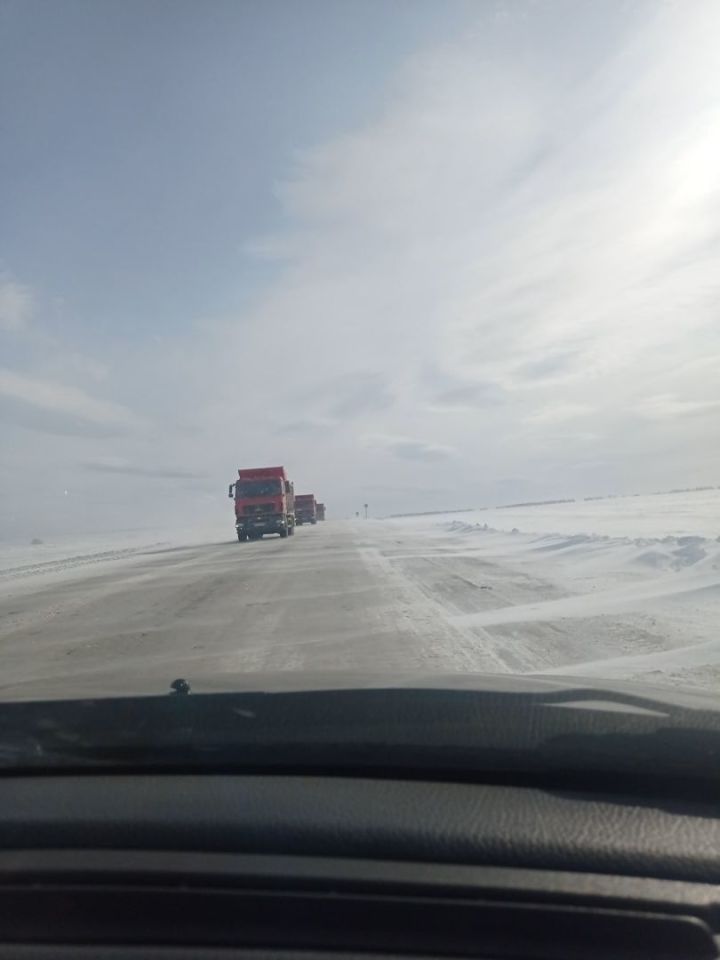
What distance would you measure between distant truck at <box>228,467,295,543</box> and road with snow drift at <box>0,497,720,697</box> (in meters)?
20.0

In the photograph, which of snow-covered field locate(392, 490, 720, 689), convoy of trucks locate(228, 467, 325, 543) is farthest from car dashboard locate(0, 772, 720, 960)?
convoy of trucks locate(228, 467, 325, 543)

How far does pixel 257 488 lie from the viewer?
1577 inches

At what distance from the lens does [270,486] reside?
40156 millimetres

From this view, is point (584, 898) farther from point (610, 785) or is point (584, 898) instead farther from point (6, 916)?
point (6, 916)

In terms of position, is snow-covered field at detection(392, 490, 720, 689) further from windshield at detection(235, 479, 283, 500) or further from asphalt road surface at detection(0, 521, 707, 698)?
windshield at detection(235, 479, 283, 500)

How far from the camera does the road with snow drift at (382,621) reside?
7141mm

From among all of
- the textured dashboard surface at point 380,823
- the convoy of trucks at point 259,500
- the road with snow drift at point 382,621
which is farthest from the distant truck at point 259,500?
the textured dashboard surface at point 380,823

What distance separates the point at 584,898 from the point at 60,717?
194 centimetres

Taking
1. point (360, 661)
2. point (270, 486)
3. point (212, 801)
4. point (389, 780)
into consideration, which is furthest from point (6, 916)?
point (270, 486)

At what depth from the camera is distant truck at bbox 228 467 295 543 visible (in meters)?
39.9

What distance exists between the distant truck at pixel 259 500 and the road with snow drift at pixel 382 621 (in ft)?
65.7

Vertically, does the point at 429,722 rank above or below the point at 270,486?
below

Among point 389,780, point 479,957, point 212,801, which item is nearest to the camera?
point 479,957

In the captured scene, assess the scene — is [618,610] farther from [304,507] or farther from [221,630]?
[304,507]
